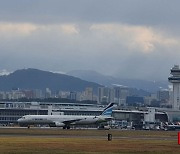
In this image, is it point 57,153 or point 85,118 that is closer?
point 57,153

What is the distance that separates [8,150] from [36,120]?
360ft

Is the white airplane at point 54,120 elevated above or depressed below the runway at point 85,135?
above

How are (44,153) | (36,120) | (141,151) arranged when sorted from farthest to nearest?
(36,120)
(141,151)
(44,153)

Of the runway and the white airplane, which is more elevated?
the white airplane

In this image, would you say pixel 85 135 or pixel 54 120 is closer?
pixel 85 135

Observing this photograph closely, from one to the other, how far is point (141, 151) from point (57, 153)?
31.8 feet

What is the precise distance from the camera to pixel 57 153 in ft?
192

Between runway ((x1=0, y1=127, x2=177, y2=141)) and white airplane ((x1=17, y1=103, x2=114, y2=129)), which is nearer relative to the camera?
runway ((x1=0, y1=127, x2=177, y2=141))

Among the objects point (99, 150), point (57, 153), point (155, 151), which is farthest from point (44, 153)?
point (155, 151)

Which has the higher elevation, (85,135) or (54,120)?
(54,120)

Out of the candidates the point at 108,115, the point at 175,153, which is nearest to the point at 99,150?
the point at 175,153

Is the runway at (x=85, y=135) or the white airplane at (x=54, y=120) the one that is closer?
the runway at (x=85, y=135)

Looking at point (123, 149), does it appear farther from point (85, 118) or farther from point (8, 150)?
point (85, 118)

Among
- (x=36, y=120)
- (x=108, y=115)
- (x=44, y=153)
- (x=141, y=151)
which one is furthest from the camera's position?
(x=108, y=115)
